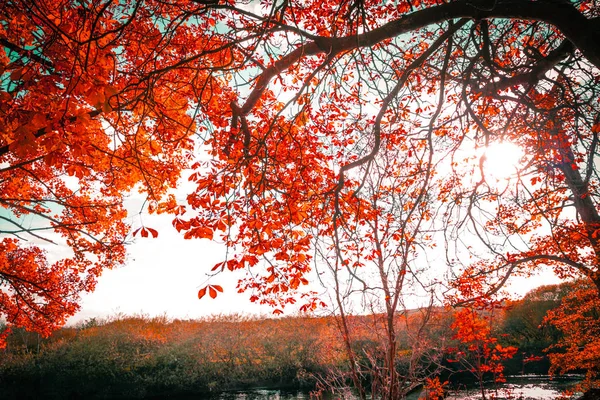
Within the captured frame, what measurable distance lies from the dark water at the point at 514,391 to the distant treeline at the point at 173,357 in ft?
3.30

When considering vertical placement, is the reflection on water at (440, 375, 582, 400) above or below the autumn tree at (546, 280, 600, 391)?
below

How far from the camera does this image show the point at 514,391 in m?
12.2

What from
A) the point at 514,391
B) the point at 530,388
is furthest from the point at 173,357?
the point at 530,388

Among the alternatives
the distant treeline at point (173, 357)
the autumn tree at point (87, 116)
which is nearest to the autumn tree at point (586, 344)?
the distant treeline at point (173, 357)

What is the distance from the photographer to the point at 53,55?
277 centimetres

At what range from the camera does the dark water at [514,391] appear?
11718 millimetres

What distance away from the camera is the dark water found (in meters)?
11.7

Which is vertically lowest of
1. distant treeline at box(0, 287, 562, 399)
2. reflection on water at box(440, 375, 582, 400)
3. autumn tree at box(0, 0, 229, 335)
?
reflection on water at box(440, 375, 582, 400)

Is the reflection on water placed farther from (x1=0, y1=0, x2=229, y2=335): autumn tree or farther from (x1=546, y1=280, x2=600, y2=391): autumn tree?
(x1=0, y1=0, x2=229, y2=335): autumn tree

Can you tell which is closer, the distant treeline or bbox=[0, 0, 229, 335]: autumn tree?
bbox=[0, 0, 229, 335]: autumn tree

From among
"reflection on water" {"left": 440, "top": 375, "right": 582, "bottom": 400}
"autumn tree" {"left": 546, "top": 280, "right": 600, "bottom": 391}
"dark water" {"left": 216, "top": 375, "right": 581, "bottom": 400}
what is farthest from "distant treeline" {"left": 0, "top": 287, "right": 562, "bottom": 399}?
"autumn tree" {"left": 546, "top": 280, "right": 600, "bottom": 391}

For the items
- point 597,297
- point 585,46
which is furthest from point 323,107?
point 597,297

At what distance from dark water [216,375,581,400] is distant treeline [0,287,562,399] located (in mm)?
1006

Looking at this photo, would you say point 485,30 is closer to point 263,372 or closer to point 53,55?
point 53,55
